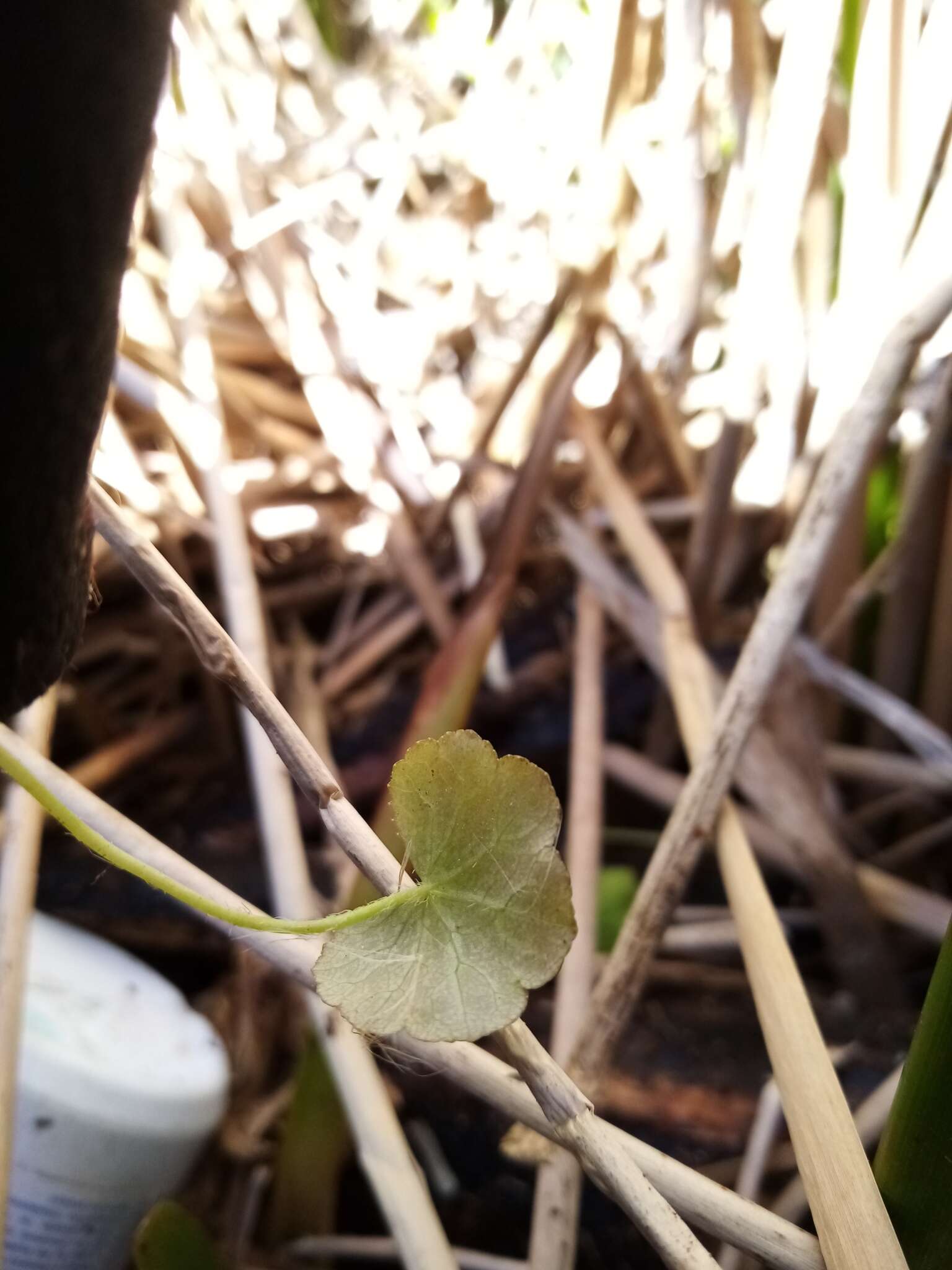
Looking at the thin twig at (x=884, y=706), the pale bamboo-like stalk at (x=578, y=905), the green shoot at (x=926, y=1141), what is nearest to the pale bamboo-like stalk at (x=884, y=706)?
the thin twig at (x=884, y=706)

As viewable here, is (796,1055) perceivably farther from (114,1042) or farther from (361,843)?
(114,1042)

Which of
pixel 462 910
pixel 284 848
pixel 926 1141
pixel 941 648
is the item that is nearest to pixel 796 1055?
pixel 926 1141

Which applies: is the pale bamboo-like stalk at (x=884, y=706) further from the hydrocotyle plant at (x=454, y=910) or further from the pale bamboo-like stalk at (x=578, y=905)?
the hydrocotyle plant at (x=454, y=910)

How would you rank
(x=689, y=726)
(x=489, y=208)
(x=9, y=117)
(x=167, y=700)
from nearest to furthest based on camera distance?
(x=9, y=117) → (x=689, y=726) → (x=167, y=700) → (x=489, y=208)

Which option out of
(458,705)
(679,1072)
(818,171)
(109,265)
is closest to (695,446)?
(818,171)

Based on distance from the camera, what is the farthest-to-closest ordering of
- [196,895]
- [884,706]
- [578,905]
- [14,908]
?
1. [884,706]
2. [578,905]
3. [14,908]
4. [196,895]

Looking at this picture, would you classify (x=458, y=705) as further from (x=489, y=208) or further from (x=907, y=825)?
(x=489, y=208)
